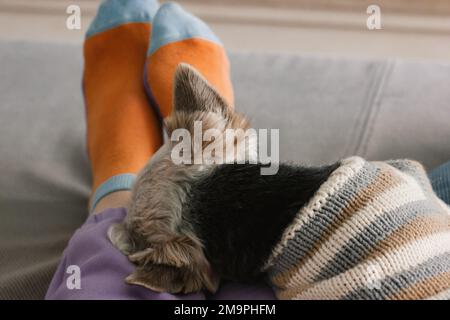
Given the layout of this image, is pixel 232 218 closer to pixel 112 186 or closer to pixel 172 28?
pixel 112 186

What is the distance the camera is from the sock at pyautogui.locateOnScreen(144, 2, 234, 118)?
1042 mm

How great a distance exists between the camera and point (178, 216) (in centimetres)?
61

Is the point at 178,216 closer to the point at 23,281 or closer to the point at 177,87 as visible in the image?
the point at 177,87

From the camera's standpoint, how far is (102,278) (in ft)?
2.06

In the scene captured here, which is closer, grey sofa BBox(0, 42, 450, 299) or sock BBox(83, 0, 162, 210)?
grey sofa BBox(0, 42, 450, 299)

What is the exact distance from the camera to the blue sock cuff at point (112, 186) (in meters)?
0.87

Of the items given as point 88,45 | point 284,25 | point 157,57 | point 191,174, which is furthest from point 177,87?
point 284,25

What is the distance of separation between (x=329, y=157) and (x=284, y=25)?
0.78m

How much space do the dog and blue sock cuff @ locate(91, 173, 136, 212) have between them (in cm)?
24

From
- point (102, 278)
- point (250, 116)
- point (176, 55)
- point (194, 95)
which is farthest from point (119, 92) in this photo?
point (102, 278)

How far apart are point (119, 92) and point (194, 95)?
1.41ft

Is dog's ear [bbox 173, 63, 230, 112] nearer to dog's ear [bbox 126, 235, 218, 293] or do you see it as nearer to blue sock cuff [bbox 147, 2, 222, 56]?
dog's ear [bbox 126, 235, 218, 293]

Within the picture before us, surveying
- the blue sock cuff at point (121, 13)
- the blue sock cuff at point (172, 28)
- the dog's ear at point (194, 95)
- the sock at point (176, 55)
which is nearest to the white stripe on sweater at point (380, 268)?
the dog's ear at point (194, 95)

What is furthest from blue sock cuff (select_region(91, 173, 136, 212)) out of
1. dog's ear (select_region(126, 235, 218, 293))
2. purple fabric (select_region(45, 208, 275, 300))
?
dog's ear (select_region(126, 235, 218, 293))
